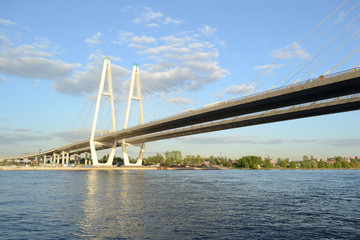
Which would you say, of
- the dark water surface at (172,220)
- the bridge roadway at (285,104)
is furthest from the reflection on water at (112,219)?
the bridge roadway at (285,104)

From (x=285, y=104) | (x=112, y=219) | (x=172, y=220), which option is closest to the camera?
(x=172, y=220)

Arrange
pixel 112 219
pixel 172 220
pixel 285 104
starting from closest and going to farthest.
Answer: pixel 172 220 → pixel 112 219 → pixel 285 104

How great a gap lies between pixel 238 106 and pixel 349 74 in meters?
13.2

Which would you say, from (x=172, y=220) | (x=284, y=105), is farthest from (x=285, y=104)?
(x=172, y=220)

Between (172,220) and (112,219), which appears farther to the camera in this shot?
(112,219)

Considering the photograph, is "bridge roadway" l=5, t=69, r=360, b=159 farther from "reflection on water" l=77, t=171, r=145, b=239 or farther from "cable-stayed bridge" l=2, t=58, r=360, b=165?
"reflection on water" l=77, t=171, r=145, b=239

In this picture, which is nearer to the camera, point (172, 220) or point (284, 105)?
point (172, 220)

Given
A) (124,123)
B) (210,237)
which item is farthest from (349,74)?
(124,123)

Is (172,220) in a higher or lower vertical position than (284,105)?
lower

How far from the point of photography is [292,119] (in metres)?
41.2

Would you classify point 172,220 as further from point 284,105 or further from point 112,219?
point 284,105

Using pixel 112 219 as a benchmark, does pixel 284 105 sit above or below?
above

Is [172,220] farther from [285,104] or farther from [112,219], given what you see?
[285,104]

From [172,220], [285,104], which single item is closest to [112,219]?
[172,220]
